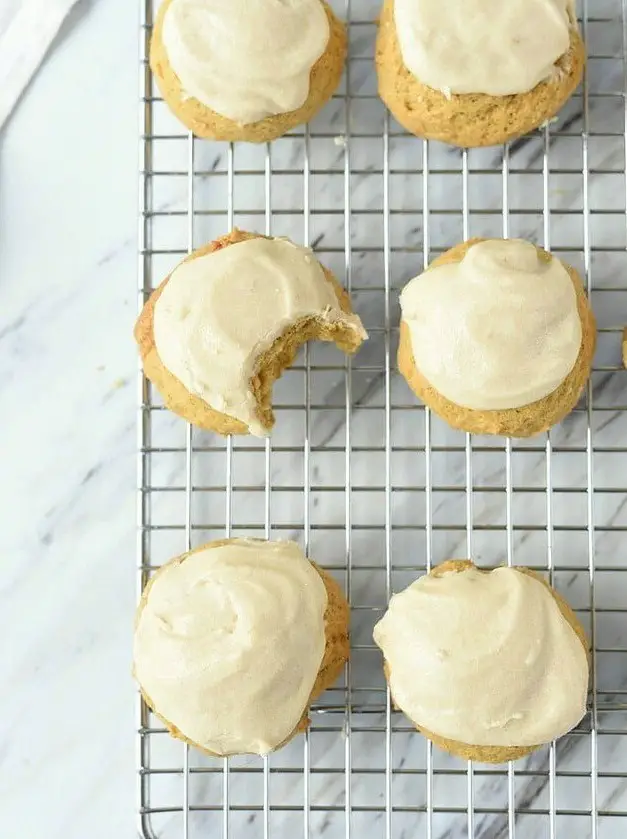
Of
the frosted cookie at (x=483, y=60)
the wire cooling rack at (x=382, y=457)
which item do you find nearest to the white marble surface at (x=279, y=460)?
the wire cooling rack at (x=382, y=457)

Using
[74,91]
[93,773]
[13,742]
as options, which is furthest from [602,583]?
[74,91]

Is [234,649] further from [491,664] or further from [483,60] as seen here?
[483,60]

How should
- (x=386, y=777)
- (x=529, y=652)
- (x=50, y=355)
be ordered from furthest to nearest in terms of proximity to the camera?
(x=50, y=355) → (x=386, y=777) → (x=529, y=652)

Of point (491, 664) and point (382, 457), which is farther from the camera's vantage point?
point (382, 457)

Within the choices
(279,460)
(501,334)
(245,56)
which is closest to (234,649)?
(279,460)

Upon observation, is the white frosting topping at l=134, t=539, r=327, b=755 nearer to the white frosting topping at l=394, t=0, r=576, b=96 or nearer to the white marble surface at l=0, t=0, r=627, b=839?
the white marble surface at l=0, t=0, r=627, b=839

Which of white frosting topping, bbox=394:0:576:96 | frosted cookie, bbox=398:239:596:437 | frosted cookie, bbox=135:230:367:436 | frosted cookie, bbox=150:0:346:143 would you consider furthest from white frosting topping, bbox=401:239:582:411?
frosted cookie, bbox=150:0:346:143

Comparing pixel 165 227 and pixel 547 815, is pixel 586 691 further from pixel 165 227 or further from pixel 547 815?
pixel 165 227
